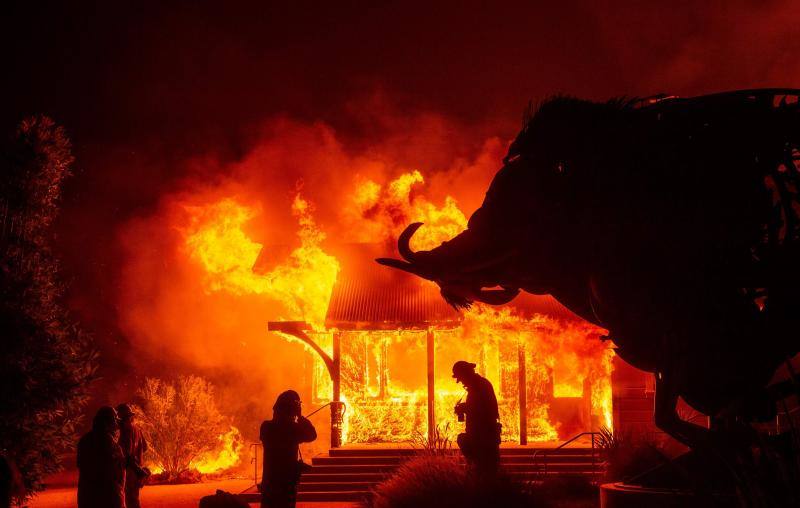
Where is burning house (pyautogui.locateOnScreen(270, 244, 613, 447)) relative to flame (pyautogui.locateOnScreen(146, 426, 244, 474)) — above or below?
above

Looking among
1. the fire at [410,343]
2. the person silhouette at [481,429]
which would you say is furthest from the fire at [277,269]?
the person silhouette at [481,429]

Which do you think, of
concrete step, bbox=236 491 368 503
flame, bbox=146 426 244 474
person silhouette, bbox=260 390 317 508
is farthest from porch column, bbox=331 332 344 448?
person silhouette, bbox=260 390 317 508

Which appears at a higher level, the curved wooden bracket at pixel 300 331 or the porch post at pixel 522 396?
the curved wooden bracket at pixel 300 331

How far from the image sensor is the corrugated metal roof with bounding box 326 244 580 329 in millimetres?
20391

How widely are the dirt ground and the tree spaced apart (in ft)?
12.2

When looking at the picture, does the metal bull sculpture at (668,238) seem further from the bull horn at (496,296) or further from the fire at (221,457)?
the fire at (221,457)

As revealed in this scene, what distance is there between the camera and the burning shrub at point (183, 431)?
77.8 feet

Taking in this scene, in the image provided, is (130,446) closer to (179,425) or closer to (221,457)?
(179,425)

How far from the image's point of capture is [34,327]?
45.2 ft

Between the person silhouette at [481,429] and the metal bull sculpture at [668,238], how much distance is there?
11.4ft

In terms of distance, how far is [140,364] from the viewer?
3825 cm

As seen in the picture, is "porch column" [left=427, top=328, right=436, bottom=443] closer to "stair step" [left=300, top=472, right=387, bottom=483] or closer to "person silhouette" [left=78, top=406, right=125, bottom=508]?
"stair step" [left=300, top=472, right=387, bottom=483]

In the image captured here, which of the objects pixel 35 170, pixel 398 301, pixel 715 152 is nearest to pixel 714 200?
pixel 715 152

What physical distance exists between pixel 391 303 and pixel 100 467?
40.5ft
